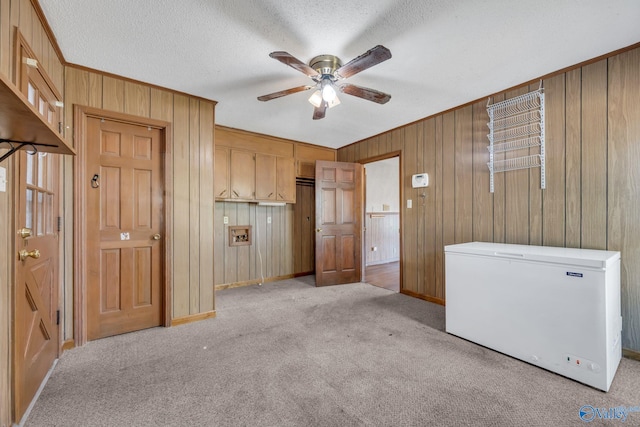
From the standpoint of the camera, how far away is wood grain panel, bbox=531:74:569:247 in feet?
8.15

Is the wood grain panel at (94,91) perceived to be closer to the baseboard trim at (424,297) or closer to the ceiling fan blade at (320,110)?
the ceiling fan blade at (320,110)

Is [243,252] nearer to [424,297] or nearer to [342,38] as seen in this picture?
[424,297]

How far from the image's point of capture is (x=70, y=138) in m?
2.36

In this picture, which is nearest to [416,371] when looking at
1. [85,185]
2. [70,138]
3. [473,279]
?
[473,279]

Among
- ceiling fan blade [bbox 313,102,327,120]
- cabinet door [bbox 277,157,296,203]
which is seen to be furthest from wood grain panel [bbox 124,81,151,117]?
cabinet door [bbox 277,157,296,203]

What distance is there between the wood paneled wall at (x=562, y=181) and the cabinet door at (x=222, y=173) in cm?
276

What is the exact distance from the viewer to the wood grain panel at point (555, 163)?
8.15 feet

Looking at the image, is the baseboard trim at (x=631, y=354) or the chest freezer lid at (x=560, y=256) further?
the baseboard trim at (x=631, y=354)

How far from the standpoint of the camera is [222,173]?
3.89 meters

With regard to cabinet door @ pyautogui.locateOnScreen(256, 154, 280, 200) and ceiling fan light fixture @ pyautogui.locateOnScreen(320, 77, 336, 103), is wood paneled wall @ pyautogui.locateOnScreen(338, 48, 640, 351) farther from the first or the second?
cabinet door @ pyautogui.locateOnScreen(256, 154, 280, 200)

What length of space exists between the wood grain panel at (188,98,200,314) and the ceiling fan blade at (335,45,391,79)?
1.70 meters

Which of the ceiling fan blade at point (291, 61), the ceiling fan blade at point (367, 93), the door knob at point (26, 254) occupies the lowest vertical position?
the door knob at point (26, 254)

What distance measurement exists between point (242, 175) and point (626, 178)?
159 inches

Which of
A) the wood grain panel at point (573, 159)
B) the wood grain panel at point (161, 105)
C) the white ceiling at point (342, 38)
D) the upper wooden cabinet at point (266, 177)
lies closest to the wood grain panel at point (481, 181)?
the white ceiling at point (342, 38)
